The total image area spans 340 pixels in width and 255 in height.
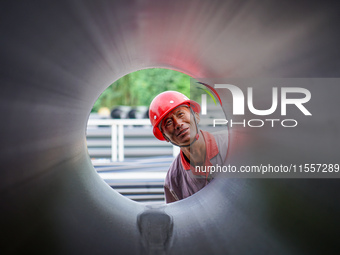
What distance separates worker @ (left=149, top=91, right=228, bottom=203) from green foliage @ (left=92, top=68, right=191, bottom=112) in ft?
31.0

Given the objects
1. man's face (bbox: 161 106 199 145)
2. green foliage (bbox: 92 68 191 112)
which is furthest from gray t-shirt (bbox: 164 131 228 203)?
green foliage (bbox: 92 68 191 112)

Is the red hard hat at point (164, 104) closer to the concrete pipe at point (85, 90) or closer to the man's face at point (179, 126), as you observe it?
the man's face at point (179, 126)

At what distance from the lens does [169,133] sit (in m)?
1.97

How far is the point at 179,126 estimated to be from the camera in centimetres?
188

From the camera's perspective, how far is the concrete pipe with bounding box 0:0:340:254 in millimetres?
852

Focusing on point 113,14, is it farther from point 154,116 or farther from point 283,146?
point 154,116

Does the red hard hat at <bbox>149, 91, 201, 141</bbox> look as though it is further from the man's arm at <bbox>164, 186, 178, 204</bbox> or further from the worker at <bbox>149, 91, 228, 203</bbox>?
the man's arm at <bbox>164, 186, 178, 204</bbox>

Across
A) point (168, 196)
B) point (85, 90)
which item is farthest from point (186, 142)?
point (85, 90)

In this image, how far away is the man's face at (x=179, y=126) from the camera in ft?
6.18

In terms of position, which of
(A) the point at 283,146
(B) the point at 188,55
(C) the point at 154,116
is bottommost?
(A) the point at 283,146

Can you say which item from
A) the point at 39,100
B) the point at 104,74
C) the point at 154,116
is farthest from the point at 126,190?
the point at 39,100

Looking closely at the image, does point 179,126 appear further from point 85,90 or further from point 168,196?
point 85,90

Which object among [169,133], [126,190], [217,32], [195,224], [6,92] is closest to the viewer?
[6,92]

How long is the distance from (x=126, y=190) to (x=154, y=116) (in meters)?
1.50
